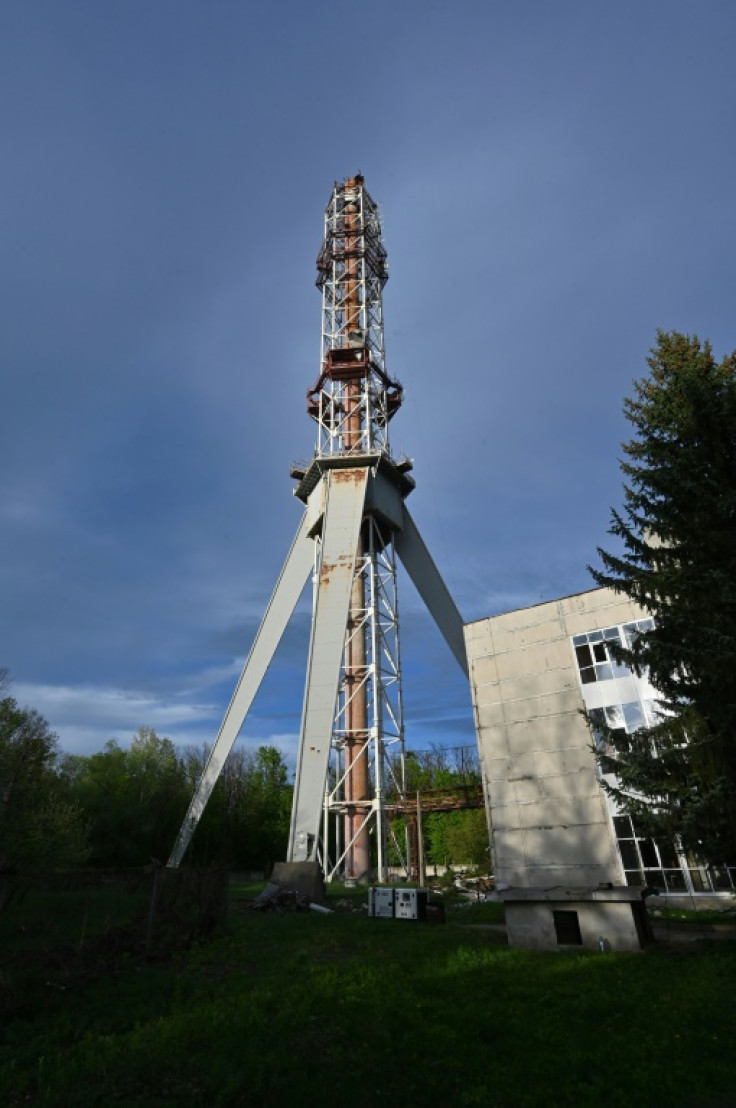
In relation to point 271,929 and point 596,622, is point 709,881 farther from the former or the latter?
point 271,929

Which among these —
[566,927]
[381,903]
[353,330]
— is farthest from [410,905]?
[353,330]

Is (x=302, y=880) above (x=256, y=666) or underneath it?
underneath

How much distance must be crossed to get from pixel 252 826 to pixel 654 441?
155 feet

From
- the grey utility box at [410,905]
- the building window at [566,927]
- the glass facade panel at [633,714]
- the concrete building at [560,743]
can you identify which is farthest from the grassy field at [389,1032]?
the glass facade panel at [633,714]

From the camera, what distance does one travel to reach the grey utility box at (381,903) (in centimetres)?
1750

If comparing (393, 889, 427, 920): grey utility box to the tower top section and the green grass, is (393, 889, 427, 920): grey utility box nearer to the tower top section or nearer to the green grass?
the green grass

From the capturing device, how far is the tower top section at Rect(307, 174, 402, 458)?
36094 mm

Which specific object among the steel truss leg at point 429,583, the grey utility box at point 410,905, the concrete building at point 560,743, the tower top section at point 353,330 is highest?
the tower top section at point 353,330

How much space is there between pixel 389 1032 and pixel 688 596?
330 inches

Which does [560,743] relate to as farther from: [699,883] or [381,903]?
[381,903]

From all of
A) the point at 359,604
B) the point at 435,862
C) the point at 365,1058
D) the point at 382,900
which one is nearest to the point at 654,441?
the point at 365,1058

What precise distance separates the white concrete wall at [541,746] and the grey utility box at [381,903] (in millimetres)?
4821

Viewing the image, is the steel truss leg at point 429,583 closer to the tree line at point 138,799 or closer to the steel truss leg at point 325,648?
the steel truss leg at point 325,648

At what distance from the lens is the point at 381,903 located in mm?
17766
